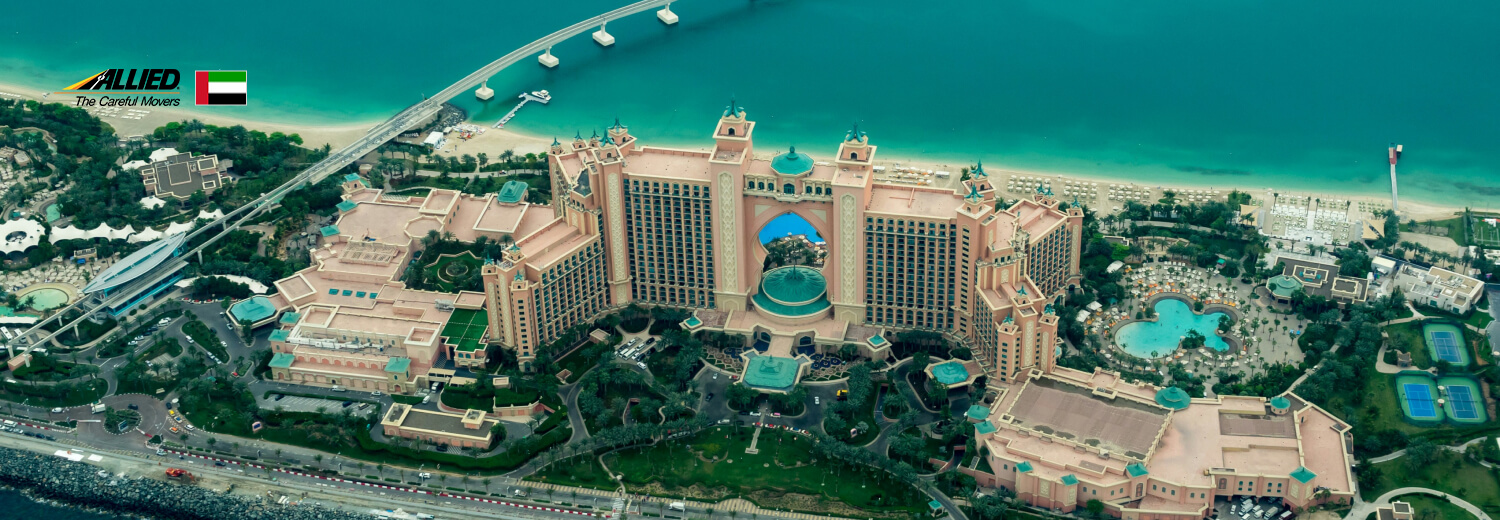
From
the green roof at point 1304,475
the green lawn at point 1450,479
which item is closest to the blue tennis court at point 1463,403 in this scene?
the green lawn at point 1450,479

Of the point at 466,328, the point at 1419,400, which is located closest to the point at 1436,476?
the point at 1419,400

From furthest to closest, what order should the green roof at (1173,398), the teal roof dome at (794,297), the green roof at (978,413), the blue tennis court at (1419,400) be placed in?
the teal roof dome at (794,297) < the blue tennis court at (1419,400) < the green roof at (1173,398) < the green roof at (978,413)

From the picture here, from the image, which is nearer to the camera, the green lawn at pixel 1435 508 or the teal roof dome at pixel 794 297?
the green lawn at pixel 1435 508

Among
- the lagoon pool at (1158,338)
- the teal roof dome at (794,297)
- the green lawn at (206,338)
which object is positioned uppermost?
the teal roof dome at (794,297)

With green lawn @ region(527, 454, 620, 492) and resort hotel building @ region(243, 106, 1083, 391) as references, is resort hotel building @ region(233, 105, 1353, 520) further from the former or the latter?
green lawn @ region(527, 454, 620, 492)

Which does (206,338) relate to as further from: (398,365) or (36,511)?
(36,511)

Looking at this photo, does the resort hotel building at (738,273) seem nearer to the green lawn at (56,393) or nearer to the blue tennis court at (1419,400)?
the green lawn at (56,393)

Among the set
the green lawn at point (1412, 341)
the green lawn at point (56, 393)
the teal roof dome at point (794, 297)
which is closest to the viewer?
the green lawn at point (56, 393)
